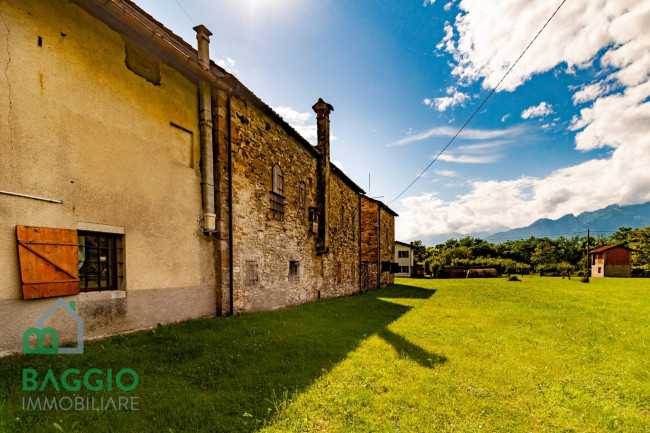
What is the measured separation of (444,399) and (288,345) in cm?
338

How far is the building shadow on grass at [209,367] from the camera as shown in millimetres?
3391

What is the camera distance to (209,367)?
16.4 feet

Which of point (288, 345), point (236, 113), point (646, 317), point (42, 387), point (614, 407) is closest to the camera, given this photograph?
point (42, 387)

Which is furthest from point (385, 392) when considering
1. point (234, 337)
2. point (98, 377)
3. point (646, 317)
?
point (646, 317)

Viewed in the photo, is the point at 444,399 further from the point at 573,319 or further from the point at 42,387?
the point at 573,319

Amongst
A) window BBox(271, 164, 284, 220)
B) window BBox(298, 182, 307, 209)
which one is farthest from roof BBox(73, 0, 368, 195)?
window BBox(298, 182, 307, 209)

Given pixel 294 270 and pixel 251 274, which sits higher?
pixel 251 274

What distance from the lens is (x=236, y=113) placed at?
948cm

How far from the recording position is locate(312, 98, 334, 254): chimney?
15.2 m

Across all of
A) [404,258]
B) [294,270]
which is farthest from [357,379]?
[404,258]

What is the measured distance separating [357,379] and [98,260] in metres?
5.78

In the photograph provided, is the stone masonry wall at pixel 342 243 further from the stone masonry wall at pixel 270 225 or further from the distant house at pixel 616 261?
the distant house at pixel 616 261

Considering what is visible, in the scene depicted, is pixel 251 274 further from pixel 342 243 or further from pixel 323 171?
pixel 342 243

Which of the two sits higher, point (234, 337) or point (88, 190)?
point (88, 190)
